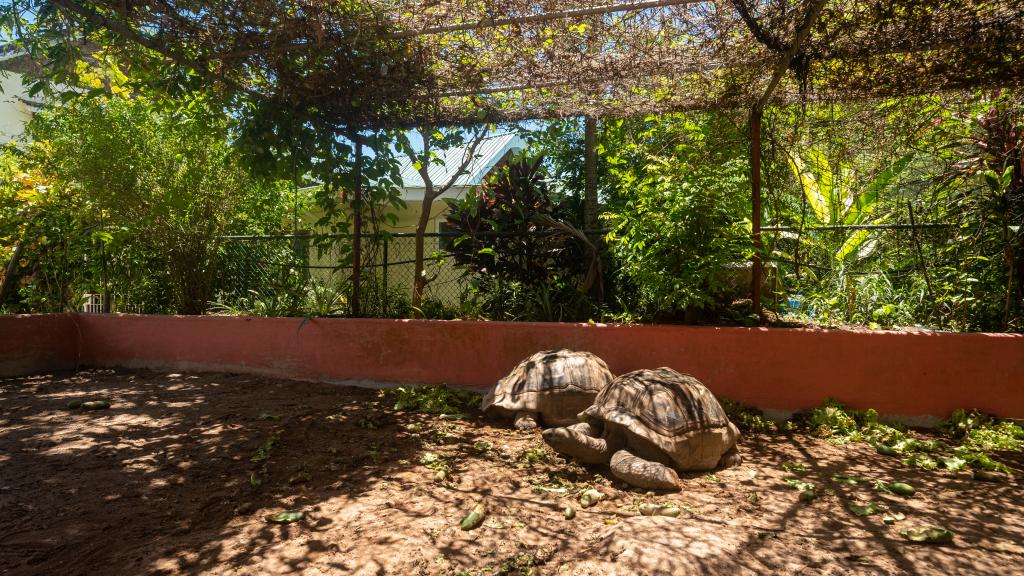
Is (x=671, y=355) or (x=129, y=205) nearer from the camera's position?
(x=671, y=355)

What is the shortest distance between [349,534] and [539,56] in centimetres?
424

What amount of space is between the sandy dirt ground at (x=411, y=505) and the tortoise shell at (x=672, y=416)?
223mm

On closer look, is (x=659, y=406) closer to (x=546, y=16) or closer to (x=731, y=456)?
(x=731, y=456)

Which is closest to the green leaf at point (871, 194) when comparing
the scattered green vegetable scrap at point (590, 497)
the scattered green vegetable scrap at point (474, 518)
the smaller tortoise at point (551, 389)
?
the smaller tortoise at point (551, 389)

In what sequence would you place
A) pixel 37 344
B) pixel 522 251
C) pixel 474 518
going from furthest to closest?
pixel 37 344 < pixel 522 251 < pixel 474 518

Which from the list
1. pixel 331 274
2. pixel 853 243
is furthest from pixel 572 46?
pixel 331 274

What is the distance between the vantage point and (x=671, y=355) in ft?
17.2


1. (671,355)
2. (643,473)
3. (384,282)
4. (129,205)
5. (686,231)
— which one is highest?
(129,205)

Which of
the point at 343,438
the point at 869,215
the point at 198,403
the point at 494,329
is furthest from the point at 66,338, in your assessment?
the point at 869,215

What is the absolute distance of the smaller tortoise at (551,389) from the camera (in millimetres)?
4652

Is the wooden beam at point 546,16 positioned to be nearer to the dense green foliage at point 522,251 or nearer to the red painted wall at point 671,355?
the dense green foliage at point 522,251

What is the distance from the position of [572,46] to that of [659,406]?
319 cm

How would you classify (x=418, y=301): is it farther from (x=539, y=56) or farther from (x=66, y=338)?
(x=66, y=338)

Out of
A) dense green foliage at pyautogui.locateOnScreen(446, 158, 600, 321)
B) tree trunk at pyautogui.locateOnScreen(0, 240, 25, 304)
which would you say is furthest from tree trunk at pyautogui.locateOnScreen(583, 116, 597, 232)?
tree trunk at pyautogui.locateOnScreen(0, 240, 25, 304)
